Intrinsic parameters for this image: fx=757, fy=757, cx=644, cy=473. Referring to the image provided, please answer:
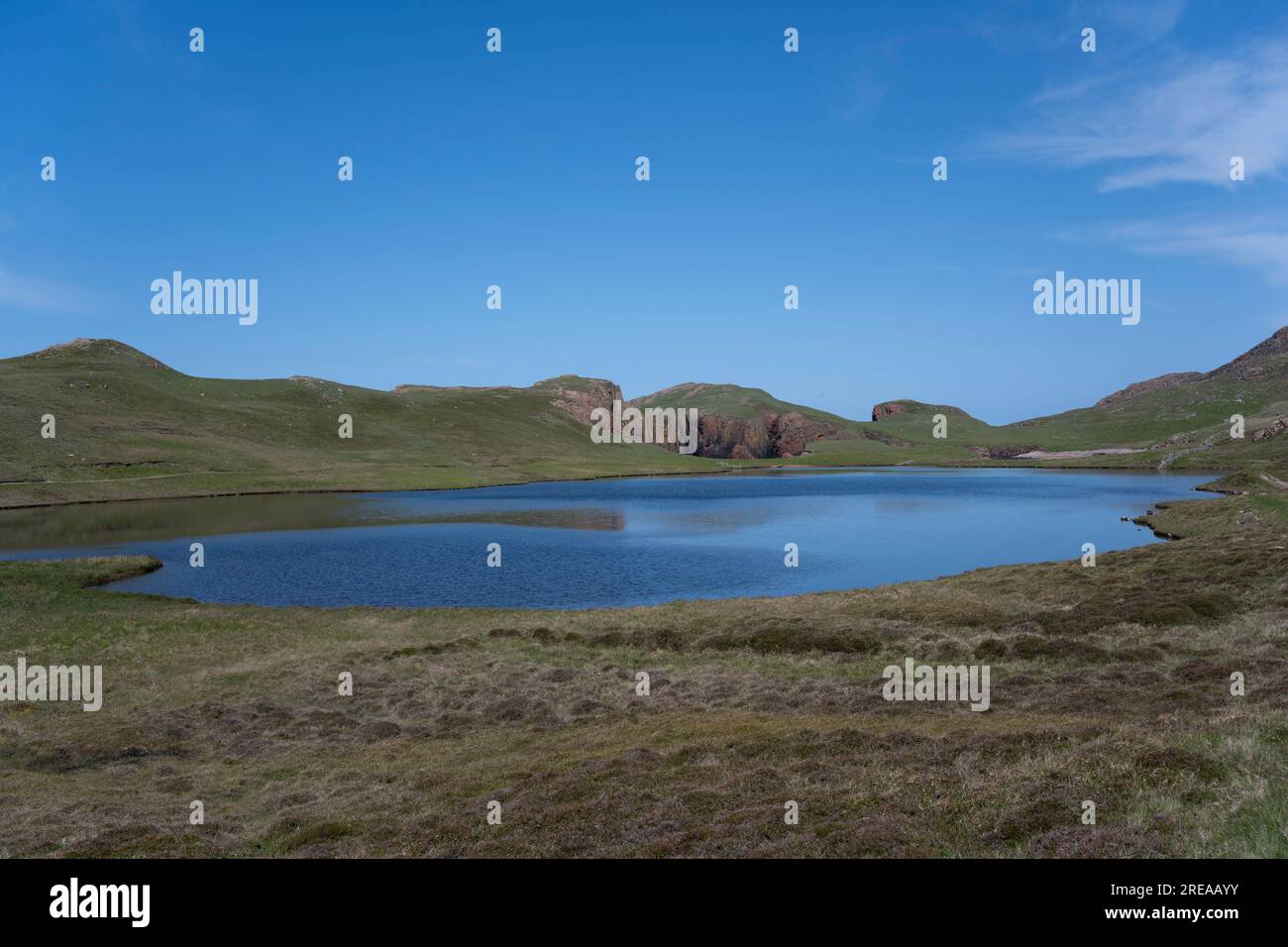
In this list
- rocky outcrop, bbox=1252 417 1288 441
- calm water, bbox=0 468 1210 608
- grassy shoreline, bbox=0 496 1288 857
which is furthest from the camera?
rocky outcrop, bbox=1252 417 1288 441

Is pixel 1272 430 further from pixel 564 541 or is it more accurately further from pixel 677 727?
pixel 677 727

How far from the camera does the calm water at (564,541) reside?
61.9 meters

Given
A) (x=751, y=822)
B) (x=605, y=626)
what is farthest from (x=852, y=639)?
(x=751, y=822)

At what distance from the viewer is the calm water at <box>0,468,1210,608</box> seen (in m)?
61.9

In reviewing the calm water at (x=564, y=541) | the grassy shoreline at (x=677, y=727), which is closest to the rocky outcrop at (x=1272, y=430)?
the calm water at (x=564, y=541)

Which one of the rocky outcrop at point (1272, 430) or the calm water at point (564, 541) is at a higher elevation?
the rocky outcrop at point (1272, 430)

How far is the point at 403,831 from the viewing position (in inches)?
634

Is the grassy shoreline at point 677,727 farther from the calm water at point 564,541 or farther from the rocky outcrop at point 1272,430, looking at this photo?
the rocky outcrop at point 1272,430

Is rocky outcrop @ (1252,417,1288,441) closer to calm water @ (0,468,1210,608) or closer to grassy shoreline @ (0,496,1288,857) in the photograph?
calm water @ (0,468,1210,608)

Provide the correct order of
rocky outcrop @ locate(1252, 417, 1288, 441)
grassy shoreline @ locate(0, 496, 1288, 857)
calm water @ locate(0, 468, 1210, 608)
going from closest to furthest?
1. grassy shoreline @ locate(0, 496, 1288, 857)
2. calm water @ locate(0, 468, 1210, 608)
3. rocky outcrop @ locate(1252, 417, 1288, 441)

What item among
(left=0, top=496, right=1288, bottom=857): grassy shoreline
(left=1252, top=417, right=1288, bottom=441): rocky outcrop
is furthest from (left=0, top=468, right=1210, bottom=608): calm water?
(left=1252, top=417, right=1288, bottom=441): rocky outcrop

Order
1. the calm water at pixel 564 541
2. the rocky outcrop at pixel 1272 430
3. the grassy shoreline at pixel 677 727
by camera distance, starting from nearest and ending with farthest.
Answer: the grassy shoreline at pixel 677 727
the calm water at pixel 564 541
the rocky outcrop at pixel 1272 430
